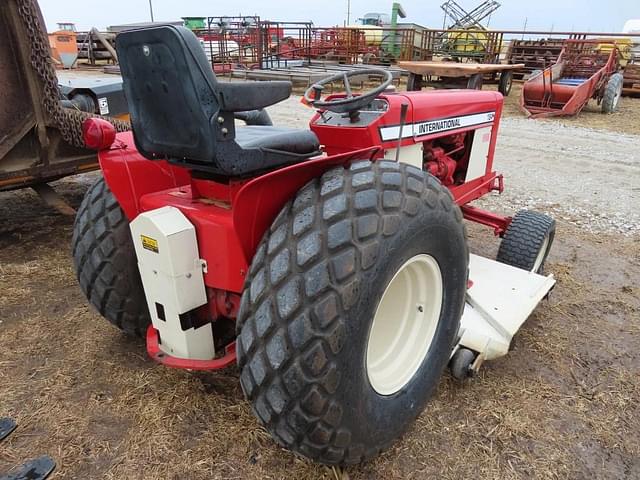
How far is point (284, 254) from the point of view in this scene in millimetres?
1453

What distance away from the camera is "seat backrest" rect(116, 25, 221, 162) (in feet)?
4.68

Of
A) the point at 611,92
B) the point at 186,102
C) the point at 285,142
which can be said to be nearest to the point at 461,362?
the point at 285,142

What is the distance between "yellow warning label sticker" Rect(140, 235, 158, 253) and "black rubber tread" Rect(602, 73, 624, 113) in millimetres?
10777

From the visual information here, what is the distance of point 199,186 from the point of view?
191 cm

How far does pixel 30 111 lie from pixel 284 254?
9.36 ft

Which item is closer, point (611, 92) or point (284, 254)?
point (284, 254)

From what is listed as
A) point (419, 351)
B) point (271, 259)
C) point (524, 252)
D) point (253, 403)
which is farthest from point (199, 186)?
point (524, 252)

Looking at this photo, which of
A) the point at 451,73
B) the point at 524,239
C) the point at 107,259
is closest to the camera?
the point at 107,259

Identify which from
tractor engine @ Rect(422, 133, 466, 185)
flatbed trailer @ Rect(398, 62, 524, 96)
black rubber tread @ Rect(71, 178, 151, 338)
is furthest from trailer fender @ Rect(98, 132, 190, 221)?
flatbed trailer @ Rect(398, 62, 524, 96)

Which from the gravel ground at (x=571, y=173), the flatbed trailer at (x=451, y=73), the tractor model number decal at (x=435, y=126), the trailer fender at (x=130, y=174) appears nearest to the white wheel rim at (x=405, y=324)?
the tractor model number decal at (x=435, y=126)

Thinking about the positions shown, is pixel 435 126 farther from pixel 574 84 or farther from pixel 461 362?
pixel 574 84

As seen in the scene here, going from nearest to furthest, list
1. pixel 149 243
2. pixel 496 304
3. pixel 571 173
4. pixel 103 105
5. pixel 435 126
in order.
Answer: pixel 149 243
pixel 496 304
pixel 435 126
pixel 103 105
pixel 571 173

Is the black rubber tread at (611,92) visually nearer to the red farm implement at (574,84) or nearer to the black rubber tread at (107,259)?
the red farm implement at (574,84)

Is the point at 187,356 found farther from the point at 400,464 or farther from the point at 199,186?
the point at 400,464
